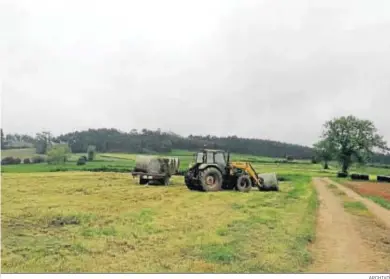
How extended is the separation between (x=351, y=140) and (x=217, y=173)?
4628cm

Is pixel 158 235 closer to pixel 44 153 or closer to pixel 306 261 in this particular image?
pixel 306 261

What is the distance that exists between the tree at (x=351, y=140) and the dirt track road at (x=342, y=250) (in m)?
50.5

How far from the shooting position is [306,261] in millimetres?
8117

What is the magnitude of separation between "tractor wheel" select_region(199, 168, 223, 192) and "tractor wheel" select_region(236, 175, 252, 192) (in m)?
0.97

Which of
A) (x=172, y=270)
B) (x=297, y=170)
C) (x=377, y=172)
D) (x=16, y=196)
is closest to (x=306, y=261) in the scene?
(x=172, y=270)

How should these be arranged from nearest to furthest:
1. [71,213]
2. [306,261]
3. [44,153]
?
[306,261], [71,213], [44,153]

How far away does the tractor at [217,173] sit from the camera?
21.3 metres

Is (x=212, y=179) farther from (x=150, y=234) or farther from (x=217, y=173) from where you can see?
(x=150, y=234)

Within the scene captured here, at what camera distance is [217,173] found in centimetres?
2141

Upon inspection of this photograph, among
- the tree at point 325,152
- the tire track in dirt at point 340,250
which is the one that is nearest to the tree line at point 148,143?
the tire track in dirt at point 340,250

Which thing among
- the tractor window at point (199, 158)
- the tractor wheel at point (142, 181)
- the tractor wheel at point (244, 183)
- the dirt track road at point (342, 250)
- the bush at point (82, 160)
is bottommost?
the dirt track road at point (342, 250)

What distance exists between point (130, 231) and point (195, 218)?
272cm

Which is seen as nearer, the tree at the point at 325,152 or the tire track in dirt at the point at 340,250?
the tire track in dirt at the point at 340,250

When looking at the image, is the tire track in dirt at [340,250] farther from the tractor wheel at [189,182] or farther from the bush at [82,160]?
the bush at [82,160]
